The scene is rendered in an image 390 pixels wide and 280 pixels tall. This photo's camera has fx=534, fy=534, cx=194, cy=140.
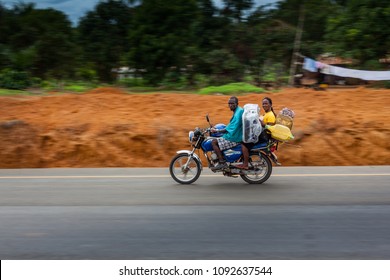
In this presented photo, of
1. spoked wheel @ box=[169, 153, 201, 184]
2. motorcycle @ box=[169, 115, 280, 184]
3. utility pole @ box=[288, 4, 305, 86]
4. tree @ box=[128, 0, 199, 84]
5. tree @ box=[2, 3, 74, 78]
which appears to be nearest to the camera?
motorcycle @ box=[169, 115, 280, 184]

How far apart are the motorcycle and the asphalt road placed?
0.22m

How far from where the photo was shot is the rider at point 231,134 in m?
10.4

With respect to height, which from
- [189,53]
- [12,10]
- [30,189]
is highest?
[12,10]

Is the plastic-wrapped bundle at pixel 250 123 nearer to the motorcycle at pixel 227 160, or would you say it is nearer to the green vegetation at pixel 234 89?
the motorcycle at pixel 227 160

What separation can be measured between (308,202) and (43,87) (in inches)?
694

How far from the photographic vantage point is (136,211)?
8461 mm

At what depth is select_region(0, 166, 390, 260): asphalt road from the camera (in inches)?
254

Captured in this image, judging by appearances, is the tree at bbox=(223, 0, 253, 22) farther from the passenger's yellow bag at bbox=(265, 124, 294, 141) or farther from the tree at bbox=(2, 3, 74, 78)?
the passenger's yellow bag at bbox=(265, 124, 294, 141)

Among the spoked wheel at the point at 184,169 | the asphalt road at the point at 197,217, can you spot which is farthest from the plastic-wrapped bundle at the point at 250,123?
the spoked wheel at the point at 184,169

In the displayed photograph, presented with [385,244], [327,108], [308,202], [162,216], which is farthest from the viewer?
[327,108]

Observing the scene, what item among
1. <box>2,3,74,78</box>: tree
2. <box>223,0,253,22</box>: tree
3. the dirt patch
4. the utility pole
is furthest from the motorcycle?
<box>223,0,253,22</box>: tree

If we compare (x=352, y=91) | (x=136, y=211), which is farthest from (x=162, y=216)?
(x=352, y=91)

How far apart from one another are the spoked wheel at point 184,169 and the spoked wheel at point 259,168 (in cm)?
95

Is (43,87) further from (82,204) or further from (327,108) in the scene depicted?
A: (82,204)
